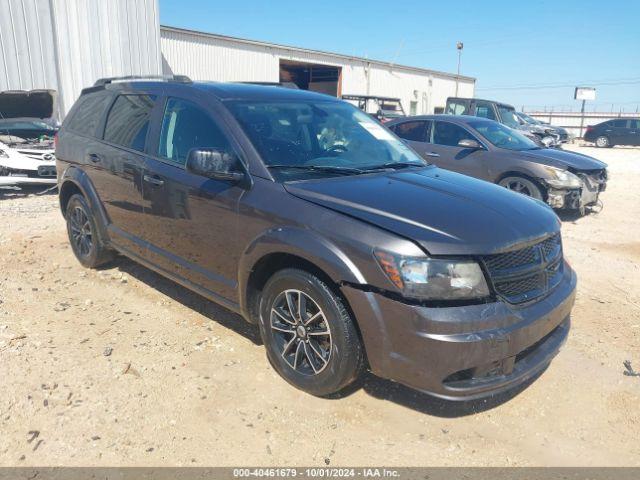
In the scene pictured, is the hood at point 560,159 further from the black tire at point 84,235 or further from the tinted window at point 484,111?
the tinted window at point 484,111

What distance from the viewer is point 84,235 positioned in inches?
200

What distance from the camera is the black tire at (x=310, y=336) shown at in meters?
2.75

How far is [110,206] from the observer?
177 inches

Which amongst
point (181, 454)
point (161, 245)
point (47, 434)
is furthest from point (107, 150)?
point (181, 454)

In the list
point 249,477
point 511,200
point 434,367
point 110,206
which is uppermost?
point 511,200

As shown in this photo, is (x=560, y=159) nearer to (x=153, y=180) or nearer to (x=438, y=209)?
(x=438, y=209)

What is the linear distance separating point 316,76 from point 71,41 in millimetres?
18448

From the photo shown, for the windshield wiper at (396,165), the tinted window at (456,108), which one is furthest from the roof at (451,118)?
the tinted window at (456,108)

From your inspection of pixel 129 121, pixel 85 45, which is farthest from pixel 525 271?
pixel 85 45

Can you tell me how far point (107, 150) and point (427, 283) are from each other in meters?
3.21

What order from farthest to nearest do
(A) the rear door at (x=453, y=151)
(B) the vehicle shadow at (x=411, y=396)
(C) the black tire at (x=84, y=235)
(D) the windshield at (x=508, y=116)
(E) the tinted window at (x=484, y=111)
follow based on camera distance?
1. (D) the windshield at (x=508, y=116)
2. (E) the tinted window at (x=484, y=111)
3. (A) the rear door at (x=453, y=151)
4. (C) the black tire at (x=84, y=235)
5. (B) the vehicle shadow at (x=411, y=396)

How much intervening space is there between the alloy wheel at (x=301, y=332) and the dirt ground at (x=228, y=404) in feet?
0.74

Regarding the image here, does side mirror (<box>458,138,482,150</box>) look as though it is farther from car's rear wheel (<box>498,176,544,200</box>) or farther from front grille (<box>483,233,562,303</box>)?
front grille (<box>483,233,562,303</box>)

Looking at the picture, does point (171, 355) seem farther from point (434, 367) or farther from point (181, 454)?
point (434, 367)
